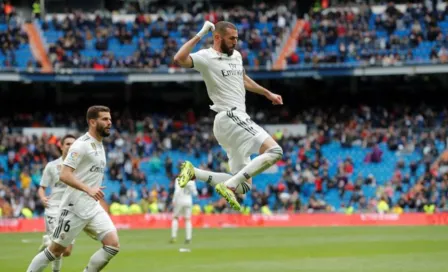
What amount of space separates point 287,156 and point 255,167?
2966cm

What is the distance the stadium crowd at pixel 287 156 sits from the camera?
38.8 meters

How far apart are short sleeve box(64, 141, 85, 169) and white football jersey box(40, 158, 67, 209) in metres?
5.01

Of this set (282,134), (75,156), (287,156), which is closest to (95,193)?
(75,156)

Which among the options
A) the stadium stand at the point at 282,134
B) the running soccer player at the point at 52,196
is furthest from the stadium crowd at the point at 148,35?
the running soccer player at the point at 52,196

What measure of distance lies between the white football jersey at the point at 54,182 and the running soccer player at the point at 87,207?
14.9 feet

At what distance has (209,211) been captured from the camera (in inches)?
1519

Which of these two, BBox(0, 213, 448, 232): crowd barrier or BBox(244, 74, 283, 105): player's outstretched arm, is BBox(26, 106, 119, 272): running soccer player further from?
BBox(0, 213, 448, 232): crowd barrier

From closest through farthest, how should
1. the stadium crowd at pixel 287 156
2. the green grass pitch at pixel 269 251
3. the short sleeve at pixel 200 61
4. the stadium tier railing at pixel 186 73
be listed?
1. the short sleeve at pixel 200 61
2. the green grass pitch at pixel 269 251
3. the stadium crowd at pixel 287 156
4. the stadium tier railing at pixel 186 73

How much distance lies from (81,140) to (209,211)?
2607cm

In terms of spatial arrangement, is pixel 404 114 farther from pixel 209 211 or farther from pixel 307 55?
pixel 209 211

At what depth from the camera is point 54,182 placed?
18266 mm

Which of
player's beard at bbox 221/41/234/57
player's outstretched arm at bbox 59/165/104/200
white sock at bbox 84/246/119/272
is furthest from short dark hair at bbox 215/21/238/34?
white sock at bbox 84/246/119/272

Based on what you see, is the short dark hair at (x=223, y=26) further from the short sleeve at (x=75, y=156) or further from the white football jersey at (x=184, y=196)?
the white football jersey at (x=184, y=196)

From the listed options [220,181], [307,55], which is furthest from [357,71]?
[220,181]
